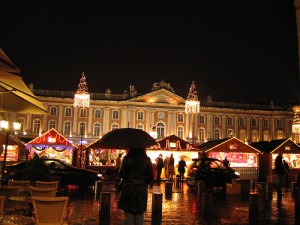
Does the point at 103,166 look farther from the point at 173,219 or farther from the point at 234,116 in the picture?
the point at 234,116

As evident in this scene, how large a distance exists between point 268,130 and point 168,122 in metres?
16.1

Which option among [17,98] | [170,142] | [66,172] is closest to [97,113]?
[170,142]

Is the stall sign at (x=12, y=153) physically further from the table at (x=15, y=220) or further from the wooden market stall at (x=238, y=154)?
the table at (x=15, y=220)

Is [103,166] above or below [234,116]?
below

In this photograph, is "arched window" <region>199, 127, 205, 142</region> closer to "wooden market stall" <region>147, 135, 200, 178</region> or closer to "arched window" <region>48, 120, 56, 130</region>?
"arched window" <region>48, 120, 56, 130</region>

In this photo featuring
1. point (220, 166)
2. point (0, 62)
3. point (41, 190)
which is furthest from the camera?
point (220, 166)

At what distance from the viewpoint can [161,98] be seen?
176ft

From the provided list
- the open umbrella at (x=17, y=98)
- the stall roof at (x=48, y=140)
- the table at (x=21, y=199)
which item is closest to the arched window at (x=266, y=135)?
the stall roof at (x=48, y=140)

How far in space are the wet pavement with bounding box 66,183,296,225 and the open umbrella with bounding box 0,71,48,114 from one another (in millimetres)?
2761

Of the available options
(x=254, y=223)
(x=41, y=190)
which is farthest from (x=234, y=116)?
(x=41, y=190)

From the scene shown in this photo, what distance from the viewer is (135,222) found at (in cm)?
576

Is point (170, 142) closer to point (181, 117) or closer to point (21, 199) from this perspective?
point (21, 199)

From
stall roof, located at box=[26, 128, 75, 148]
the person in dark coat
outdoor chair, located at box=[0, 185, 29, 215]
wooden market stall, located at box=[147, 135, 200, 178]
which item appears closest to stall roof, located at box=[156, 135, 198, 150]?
wooden market stall, located at box=[147, 135, 200, 178]

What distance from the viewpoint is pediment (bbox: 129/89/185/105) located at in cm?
5309
